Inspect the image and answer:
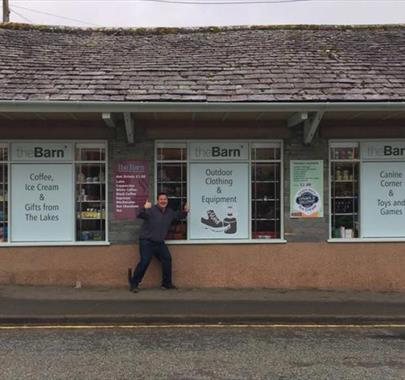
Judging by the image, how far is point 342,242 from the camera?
10.6 meters

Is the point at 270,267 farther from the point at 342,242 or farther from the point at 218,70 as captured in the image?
the point at 218,70

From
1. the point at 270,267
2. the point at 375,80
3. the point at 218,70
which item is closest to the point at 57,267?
the point at 270,267

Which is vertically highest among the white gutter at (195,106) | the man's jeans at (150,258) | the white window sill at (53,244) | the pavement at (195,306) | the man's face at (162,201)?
the white gutter at (195,106)

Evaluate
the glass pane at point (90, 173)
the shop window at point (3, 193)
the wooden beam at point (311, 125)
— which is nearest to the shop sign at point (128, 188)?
the glass pane at point (90, 173)

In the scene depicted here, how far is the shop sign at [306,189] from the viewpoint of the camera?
1067 cm

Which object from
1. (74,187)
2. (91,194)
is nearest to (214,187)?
(91,194)

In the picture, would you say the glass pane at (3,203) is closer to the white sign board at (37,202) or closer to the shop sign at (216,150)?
the white sign board at (37,202)

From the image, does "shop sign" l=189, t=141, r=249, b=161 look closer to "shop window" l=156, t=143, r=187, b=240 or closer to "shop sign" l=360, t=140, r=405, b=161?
"shop window" l=156, t=143, r=187, b=240

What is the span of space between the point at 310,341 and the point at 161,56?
22.1 feet

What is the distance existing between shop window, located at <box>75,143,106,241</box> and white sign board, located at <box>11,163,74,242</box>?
23 cm

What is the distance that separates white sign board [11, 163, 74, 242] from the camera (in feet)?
34.5

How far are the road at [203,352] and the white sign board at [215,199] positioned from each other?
2887mm

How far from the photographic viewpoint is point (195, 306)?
893 centimetres

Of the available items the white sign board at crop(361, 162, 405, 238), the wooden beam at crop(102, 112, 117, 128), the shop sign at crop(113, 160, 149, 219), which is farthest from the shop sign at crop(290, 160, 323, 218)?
the wooden beam at crop(102, 112, 117, 128)
